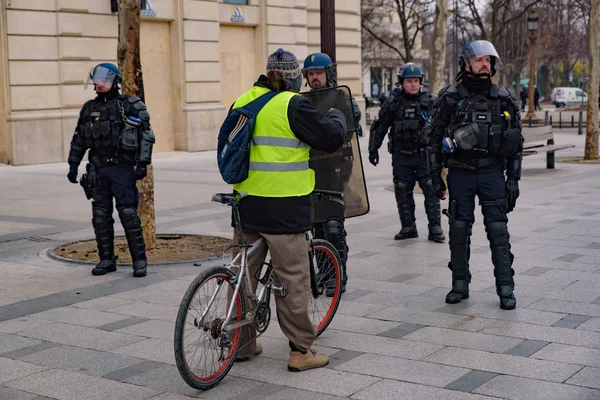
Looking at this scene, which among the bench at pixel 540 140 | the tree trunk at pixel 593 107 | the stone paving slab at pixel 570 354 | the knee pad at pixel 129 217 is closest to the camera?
the stone paving slab at pixel 570 354

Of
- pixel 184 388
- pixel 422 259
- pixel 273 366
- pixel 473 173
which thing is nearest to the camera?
pixel 184 388

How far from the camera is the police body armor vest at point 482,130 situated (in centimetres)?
640

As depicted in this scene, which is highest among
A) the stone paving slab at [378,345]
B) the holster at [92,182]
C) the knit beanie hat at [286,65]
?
the knit beanie hat at [286,65]

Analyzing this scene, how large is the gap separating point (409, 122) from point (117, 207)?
3105 mm

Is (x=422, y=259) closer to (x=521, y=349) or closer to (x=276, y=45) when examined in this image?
(x=521, y=349)

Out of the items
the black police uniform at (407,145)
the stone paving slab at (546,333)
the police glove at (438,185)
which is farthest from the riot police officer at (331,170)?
the black police uniform at (407,145)

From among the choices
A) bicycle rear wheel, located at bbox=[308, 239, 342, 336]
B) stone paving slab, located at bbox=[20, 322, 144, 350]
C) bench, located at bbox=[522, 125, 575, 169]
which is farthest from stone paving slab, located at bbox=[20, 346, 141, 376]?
bench, located at bbox=[522, 125, 575, 169]

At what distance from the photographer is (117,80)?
7699 mm

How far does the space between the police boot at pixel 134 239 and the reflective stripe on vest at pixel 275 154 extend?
299 centimetres

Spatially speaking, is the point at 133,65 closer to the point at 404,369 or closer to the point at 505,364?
the point at 404,369

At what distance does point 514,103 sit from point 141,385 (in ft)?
10.7

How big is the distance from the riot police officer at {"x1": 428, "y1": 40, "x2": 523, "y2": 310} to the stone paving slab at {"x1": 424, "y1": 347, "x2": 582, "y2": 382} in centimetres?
119

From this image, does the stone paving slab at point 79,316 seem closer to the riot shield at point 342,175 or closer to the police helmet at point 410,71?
the riot shield at point 342,175

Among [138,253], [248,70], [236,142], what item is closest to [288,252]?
[236,142]
